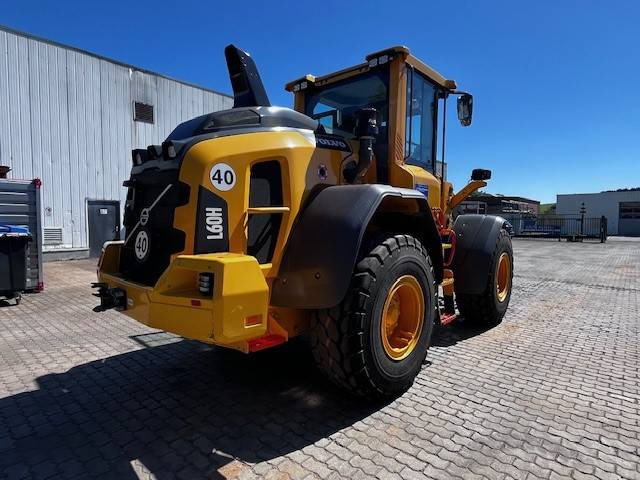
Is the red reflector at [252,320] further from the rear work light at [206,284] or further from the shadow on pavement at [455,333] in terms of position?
the shadow on pavement at [455,333]

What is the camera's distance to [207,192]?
2.75 meters

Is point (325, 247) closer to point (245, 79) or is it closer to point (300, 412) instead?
point (300, 412)

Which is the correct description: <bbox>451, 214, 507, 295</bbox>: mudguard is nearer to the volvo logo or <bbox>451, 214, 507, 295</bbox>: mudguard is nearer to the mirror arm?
the mirror arm

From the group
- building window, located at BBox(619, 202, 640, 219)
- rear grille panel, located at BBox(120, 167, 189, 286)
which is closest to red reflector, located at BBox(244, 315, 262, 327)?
rear grille panel, located at BBox(120, 167, 189, 286)

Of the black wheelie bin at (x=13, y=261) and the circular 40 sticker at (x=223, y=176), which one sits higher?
the circular 40 sticker at (x=223, y=176)

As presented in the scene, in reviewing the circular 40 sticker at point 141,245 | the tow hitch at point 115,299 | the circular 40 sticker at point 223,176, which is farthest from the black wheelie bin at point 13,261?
the circular 40 sticker at point 223,176

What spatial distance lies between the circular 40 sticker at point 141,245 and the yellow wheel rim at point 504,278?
468cm

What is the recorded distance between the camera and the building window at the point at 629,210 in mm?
41562

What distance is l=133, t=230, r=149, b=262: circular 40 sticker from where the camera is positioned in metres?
3.10

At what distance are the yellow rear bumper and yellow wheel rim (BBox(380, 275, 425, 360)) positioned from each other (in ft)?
4.29

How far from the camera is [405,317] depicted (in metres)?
3.69

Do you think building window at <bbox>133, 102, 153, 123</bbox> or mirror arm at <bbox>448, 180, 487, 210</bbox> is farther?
building window at <bbox>133, 102, 153, 123</bbox>

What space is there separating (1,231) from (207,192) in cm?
632

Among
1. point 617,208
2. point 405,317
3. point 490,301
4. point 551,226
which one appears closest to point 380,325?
point 405,317
